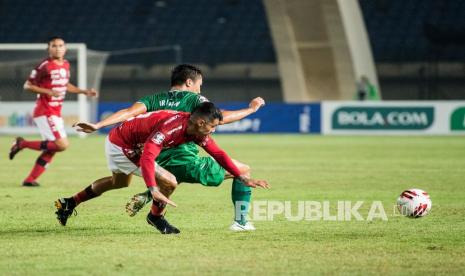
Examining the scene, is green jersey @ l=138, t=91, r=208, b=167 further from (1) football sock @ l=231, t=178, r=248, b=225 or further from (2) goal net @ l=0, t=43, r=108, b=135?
(2) goal net @ l=0, t=43, r=108, b=135

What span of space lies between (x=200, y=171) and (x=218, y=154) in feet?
1.75

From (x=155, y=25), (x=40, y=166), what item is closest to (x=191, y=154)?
(x=40, y=166)

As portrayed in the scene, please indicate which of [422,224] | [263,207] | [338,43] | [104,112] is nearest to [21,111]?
[104,112]

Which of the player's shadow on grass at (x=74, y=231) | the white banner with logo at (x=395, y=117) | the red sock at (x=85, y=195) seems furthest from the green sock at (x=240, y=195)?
the white banner with logo at (x=395, y=117)

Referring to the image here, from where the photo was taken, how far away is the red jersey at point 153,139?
7.48 metres

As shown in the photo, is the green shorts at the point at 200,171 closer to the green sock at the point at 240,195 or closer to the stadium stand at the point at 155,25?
the green sock at the point at 240,195

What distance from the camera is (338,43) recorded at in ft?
117

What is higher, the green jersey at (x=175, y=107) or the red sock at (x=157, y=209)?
the green jersey at (x=175, y=107)

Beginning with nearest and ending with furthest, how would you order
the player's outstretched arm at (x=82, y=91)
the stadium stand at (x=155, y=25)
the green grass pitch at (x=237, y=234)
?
the green grass pitch at (x=237, y=234) < the player's outstretched arm at (x=82, y=91) < the stadium stand at (x=155, y=25)

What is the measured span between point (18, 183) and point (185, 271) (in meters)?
8.32

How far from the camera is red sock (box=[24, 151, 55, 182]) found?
13703mm

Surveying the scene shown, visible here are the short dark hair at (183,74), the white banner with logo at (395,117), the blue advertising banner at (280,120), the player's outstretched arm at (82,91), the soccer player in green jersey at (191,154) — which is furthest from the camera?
the blue advertising banner at (280,120)

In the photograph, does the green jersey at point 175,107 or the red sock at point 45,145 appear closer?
the green jersey at point 175,107

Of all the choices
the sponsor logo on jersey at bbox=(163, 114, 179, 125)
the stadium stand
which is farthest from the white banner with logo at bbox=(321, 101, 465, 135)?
the sponsor logo on jersey at bbox=(163, 114, 179, 125)
